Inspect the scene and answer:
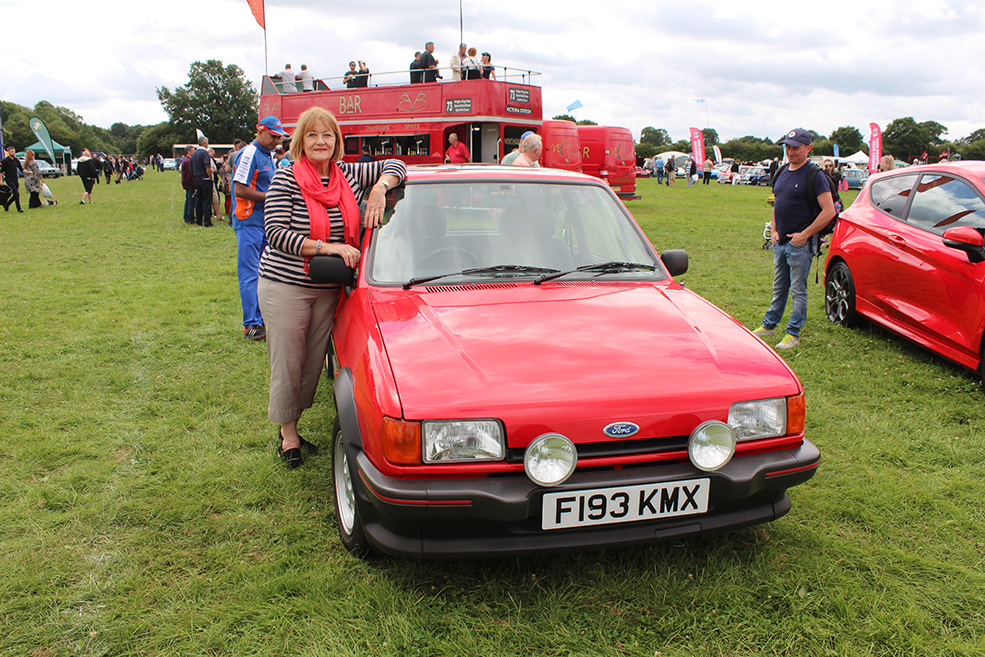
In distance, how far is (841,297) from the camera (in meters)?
7.02

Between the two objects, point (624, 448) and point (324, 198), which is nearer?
point (624, 448)

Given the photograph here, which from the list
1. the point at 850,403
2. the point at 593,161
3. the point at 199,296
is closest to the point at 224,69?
the point at 593,161

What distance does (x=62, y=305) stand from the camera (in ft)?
27.0

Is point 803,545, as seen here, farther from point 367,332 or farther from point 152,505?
point 152,505

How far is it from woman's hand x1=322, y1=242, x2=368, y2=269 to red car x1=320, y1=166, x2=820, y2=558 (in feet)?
1.12

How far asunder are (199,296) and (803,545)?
25.7ft

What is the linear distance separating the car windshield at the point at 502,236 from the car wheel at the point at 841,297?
13.1 feet

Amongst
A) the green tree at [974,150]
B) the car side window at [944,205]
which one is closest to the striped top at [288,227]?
the car side window at [944,205]

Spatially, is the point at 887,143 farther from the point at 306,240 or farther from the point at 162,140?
the point at 162,140

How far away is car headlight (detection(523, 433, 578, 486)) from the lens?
2342mm

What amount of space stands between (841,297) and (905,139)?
84671 mm

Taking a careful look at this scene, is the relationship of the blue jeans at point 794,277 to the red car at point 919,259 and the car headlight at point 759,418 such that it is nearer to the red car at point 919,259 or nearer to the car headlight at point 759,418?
the red car at point 919,259

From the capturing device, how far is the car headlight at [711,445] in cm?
246

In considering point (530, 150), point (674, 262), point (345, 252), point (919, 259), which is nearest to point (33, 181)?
point (530, 150)
